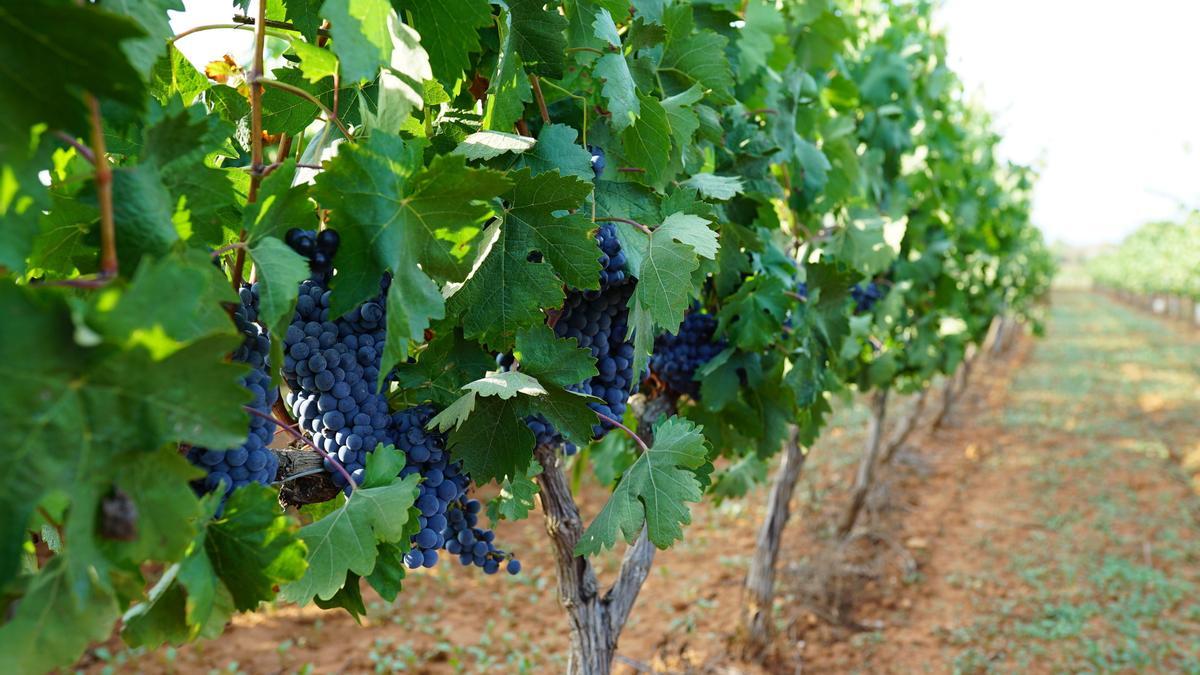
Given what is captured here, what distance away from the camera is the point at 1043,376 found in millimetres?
17875

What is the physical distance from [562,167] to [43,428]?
0.96m

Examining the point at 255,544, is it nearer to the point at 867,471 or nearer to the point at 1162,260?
the point at 867,471

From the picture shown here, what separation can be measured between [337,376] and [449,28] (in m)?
0.55

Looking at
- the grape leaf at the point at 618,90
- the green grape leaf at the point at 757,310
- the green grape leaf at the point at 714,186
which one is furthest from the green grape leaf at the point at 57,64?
the green grape leaf at the point at 757,310

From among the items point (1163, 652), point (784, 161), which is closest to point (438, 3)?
point (784, 161)

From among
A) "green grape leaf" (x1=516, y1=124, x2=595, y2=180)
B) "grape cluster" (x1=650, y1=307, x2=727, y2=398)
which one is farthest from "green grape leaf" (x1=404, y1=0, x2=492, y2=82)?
"grape cluster" (x1=650, y1=307, x2=727, y2=398)

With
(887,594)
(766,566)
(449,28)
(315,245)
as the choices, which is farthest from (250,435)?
(887,594)

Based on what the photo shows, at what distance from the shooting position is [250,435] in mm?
1124

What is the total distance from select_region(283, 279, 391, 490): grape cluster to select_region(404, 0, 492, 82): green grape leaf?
0.35 m

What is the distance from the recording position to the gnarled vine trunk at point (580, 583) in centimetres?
212

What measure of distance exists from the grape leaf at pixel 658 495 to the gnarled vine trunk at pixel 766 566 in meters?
3.34

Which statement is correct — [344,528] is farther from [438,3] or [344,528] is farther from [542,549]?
[542,549]

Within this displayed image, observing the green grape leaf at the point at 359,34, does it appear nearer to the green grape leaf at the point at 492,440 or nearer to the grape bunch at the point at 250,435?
the grape bunch at the point at 250,435

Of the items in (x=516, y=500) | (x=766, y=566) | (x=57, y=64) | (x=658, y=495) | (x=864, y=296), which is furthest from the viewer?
(x=766, y=566)
